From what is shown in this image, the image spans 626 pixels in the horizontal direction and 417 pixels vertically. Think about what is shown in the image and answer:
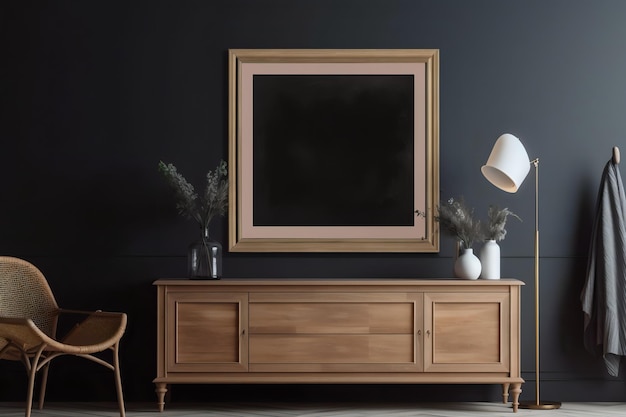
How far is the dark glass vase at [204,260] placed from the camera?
449 centimetres

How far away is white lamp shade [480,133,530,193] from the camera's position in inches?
175

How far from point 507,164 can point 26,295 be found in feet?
8.50

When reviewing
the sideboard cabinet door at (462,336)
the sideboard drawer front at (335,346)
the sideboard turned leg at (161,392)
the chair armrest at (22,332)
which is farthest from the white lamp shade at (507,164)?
the chair armrest at (22,332)

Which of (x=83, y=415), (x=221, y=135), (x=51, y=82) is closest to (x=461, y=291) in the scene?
(x=221, y=135)

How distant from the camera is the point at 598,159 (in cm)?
481

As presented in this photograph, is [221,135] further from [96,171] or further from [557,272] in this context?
[557,272]

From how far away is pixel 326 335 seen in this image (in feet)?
14.3

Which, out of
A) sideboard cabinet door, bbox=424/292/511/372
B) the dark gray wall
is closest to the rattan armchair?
the dark gray wall

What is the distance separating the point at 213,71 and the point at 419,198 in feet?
4.47

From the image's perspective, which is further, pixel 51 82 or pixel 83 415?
pixel 51 82

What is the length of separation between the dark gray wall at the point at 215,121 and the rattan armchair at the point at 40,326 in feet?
1.04

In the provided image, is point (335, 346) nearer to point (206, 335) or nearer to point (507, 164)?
point (206, 335)

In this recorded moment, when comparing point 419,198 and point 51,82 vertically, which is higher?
point 51,82

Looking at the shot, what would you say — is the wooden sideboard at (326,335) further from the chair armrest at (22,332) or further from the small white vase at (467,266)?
the chair armrest at (22,332)
